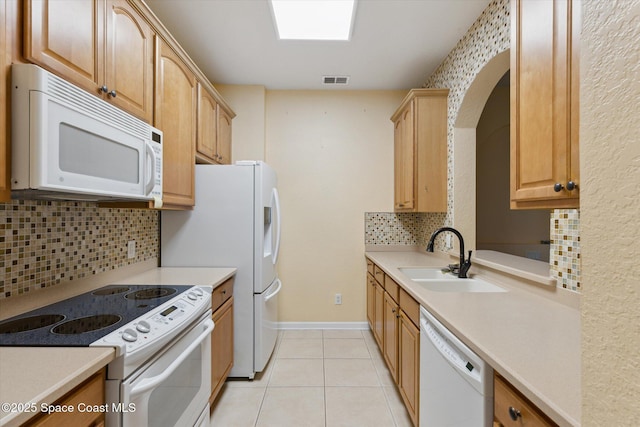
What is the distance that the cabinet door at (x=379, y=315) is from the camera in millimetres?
2624

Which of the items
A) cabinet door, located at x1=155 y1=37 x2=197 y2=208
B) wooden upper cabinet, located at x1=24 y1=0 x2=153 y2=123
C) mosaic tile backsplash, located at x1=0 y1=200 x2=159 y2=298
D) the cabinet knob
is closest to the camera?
the cabinet knob

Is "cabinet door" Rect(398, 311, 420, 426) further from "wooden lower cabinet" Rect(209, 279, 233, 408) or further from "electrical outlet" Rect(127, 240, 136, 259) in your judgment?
"electrical outlet" Rect(127, 240, 136, 259)

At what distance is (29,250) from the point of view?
1387 millimetres

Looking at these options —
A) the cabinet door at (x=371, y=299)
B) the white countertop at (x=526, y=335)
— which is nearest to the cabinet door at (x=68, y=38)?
the white countertop at (x=526, y=335)

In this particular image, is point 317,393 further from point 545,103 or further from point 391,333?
point 545,103

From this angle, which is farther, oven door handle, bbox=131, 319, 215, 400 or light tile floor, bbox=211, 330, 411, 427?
light tile floor, bbox=211, 330, 411, 427

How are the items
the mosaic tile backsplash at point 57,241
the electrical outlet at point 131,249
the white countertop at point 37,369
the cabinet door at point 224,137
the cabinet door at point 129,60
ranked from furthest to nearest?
1. the cabinet door at point 224,137
2. the electrical outlet at point 131,249
3. the cabinet door at point 129,60
4. the mosaic tile backsplash at point 57,241
5. the white countertop at point 37,369

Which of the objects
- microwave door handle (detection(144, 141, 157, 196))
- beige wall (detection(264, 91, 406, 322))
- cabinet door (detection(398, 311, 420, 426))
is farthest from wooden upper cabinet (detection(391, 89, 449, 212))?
microwave door handle (detection(144, 141, 157, 196))

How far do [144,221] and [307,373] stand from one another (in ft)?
5.69

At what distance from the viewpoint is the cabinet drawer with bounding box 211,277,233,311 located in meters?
1.95

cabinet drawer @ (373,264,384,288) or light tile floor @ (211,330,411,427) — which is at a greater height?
cabinet drawer @ (373,264,384,288)

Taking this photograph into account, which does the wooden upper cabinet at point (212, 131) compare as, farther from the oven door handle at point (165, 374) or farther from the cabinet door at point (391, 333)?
the cabinet door at point (391, 333)

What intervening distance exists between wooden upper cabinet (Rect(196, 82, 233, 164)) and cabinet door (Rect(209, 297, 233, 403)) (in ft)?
4.05

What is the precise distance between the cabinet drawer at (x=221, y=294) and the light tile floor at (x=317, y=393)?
0.71 metres
